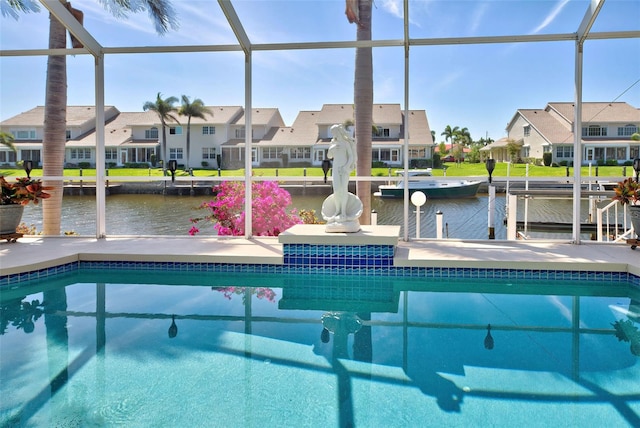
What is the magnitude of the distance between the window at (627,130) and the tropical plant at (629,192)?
375 inches

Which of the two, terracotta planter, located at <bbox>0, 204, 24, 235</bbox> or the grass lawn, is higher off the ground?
the grass lawn

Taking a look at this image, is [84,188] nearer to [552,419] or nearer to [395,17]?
[395,17]

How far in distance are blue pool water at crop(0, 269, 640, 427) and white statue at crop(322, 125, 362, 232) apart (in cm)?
80

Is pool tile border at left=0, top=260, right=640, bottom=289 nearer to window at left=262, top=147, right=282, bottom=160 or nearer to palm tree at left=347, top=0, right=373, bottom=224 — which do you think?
palm tree at left=347, top=0, right=373, bottom=224

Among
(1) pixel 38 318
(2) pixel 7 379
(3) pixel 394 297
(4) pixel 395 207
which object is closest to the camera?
(2) pixel 7 379

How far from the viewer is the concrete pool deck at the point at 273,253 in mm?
5410

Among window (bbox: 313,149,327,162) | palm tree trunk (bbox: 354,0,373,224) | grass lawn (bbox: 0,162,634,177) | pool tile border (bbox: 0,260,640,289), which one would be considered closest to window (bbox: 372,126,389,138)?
grass lawn (bbox: 0,162,634,177)

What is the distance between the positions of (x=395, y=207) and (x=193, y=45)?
30.0 feet

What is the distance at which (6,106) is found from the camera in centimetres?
1066

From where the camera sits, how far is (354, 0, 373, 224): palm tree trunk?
859cm

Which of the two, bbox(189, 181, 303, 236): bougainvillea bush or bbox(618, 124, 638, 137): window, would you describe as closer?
bbox(189, 181, 303, 236): bougainvillea bush

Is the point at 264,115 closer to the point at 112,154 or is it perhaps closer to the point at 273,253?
the point at 112,154

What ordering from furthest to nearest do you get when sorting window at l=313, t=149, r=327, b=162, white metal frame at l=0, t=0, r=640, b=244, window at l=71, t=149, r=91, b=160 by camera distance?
window at l=313, t=149, r=327, b=162 → window at l=71, t=149, r=91, b=160 → white metal frame at l=0, t=0, r=640, b=244

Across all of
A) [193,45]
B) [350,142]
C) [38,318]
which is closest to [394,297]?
[350,142]
